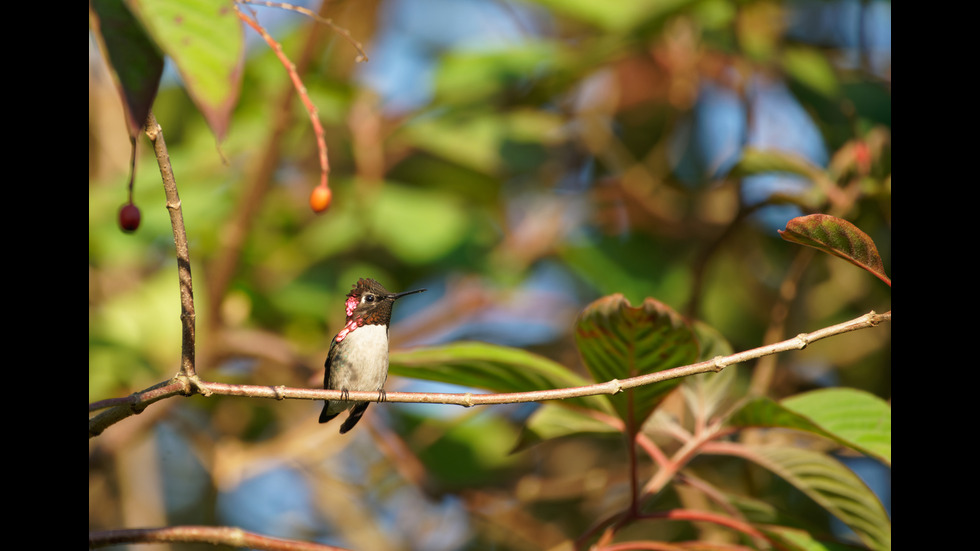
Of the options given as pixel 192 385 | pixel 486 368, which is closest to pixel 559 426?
pixel 486 368

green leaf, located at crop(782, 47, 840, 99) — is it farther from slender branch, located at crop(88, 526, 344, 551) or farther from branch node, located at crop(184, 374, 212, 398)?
branch node, located at crop(184, 374, 212, 398)

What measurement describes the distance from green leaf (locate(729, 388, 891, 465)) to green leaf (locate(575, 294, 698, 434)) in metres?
0.18

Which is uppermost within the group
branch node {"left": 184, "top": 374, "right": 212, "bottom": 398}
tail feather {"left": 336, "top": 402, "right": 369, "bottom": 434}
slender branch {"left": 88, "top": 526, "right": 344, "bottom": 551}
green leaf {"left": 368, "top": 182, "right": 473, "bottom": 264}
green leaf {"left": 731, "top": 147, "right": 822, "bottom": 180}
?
green leaf {"left": 368, "top": 182, "right": 473, "bottom": 264}

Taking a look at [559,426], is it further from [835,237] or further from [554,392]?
[835,237]

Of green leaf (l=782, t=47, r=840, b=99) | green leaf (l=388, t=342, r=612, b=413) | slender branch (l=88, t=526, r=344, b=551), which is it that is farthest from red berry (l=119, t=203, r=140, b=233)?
green leaf (l=782, t=47, r=840, b=99)

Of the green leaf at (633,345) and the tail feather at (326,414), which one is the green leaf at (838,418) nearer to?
the green leaf at (633,345)

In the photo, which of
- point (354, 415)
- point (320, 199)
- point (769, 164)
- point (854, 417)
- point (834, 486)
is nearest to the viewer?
point (320, 199)

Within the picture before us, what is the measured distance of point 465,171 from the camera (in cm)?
353

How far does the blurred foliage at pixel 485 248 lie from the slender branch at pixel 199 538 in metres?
1.20

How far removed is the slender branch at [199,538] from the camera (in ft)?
4.22

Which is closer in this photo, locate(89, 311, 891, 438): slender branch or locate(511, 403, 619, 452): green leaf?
locate(89, 311, 891, 438): slender branch

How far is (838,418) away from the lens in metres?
1.68

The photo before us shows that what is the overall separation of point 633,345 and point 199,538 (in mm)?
837

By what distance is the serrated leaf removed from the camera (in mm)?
965
